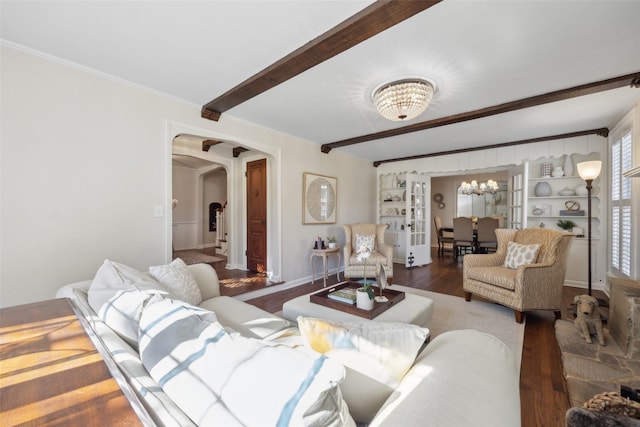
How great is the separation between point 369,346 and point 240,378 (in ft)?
1.32

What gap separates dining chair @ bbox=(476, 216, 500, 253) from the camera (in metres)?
5.64

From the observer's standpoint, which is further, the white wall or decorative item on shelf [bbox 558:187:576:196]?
decorative item on shelf [bbox 558:187:576:196]

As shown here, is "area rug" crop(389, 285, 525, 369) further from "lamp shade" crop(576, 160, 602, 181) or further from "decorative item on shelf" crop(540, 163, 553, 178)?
"decorative item on shelf" crop(540, 163, 553, 178)

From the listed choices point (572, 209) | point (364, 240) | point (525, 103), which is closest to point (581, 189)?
point (572, 209)

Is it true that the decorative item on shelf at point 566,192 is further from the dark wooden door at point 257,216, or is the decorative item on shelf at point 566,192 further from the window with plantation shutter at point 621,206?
the dark wooden door at point 257,216

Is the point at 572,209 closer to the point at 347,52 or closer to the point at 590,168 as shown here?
the point at 590,168

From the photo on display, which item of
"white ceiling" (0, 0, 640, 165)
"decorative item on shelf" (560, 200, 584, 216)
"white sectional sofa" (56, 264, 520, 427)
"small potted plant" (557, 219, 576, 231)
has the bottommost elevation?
"white sectional sofa" (56, 264, 520, 427)

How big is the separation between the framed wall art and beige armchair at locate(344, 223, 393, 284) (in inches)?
18.7

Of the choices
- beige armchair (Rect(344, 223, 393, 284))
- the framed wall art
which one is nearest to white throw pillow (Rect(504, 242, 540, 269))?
beige armchair (Rect(344, 223, 393, 284))

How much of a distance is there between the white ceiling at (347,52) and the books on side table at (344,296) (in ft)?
6.35

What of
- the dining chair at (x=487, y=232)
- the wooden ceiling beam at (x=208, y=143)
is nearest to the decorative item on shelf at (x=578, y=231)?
the dining chair at (x=487, y=232)

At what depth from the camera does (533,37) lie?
183 cm

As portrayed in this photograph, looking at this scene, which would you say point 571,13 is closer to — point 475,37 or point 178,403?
point 475,37

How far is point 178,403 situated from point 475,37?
2510mm
